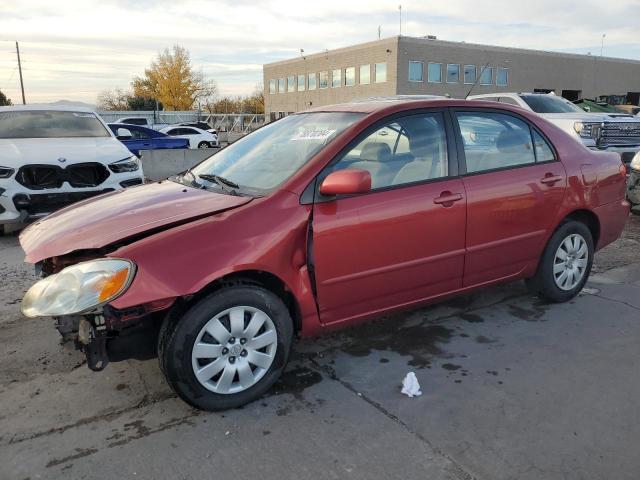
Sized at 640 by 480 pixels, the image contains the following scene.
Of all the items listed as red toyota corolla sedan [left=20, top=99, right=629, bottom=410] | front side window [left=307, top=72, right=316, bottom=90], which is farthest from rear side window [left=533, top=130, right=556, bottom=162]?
front side window [left=307, top=72, right=316, bottom=90]

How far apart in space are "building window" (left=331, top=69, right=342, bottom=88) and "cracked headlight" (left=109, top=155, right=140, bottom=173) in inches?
1730

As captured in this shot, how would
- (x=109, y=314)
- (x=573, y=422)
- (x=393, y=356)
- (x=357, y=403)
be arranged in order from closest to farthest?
(x=109, y=314)
(x=573, y=422)
(x=357, y=403)
(x=393, y=356)

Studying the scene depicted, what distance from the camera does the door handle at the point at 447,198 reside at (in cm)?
345

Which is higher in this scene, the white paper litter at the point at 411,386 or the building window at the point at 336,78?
the building window at the point at 336,78

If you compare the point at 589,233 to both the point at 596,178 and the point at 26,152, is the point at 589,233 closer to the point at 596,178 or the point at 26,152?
the point at 596,178

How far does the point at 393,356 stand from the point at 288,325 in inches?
34.6

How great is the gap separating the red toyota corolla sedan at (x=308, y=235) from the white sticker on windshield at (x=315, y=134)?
2 centimetres

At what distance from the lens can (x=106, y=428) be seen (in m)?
2.73

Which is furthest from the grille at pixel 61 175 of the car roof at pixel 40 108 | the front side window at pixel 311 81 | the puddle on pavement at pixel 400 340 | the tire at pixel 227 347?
the front side window at pixel 311 81

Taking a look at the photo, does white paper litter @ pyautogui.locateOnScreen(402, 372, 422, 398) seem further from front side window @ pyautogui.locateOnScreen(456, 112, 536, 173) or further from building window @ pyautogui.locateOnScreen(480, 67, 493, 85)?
building window @ pyautogui.locateOnScreen(480, 67, 493, 85)

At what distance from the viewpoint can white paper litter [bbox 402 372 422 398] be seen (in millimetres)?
3032

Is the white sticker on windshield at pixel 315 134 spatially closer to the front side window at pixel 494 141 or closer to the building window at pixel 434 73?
the front side window at pixel 494 141

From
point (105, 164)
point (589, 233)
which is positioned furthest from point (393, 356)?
point (105, 164)

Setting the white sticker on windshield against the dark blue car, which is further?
the dark blue car
